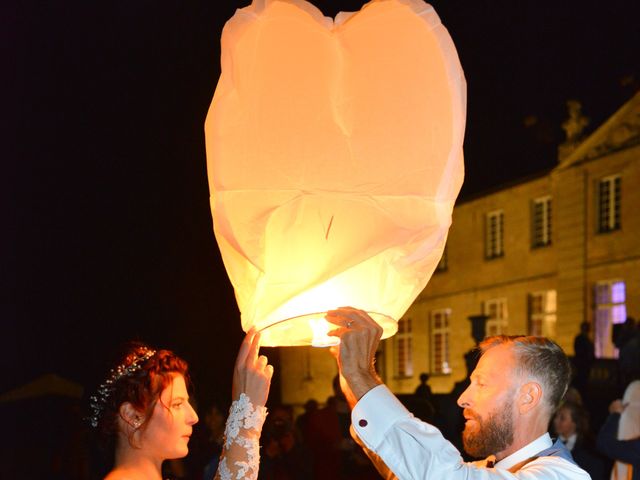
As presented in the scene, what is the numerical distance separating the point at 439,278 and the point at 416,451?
36.4 m

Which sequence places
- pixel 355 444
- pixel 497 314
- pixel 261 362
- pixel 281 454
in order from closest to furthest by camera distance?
pixel 261 362 → pixel 281 454 → pixel 355 444 → pixel 497 314

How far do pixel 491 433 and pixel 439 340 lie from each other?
Answer: 36.1 metres

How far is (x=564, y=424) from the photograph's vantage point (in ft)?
25.6

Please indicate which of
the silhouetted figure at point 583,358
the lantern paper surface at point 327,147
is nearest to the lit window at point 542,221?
the silhouetted figure at point 583,358

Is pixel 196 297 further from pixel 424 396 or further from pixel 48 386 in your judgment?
pixel 424 396

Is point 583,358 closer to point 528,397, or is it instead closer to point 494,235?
point 528,397

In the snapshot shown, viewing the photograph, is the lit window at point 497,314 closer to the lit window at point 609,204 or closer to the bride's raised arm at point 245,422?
the lit window at point 609,204

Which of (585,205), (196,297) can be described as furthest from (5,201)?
(585,205)

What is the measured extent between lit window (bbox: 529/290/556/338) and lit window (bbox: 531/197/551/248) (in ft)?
6.03

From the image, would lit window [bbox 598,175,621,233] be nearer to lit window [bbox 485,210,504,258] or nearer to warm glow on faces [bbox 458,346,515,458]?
lit window [bbox 485,210,504,258]

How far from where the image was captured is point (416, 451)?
272 centimetres

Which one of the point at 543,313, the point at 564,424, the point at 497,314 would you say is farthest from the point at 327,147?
the point at 497,314

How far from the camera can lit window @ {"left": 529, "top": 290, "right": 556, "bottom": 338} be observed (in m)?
33.7

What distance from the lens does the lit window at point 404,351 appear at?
4019 centimetres
